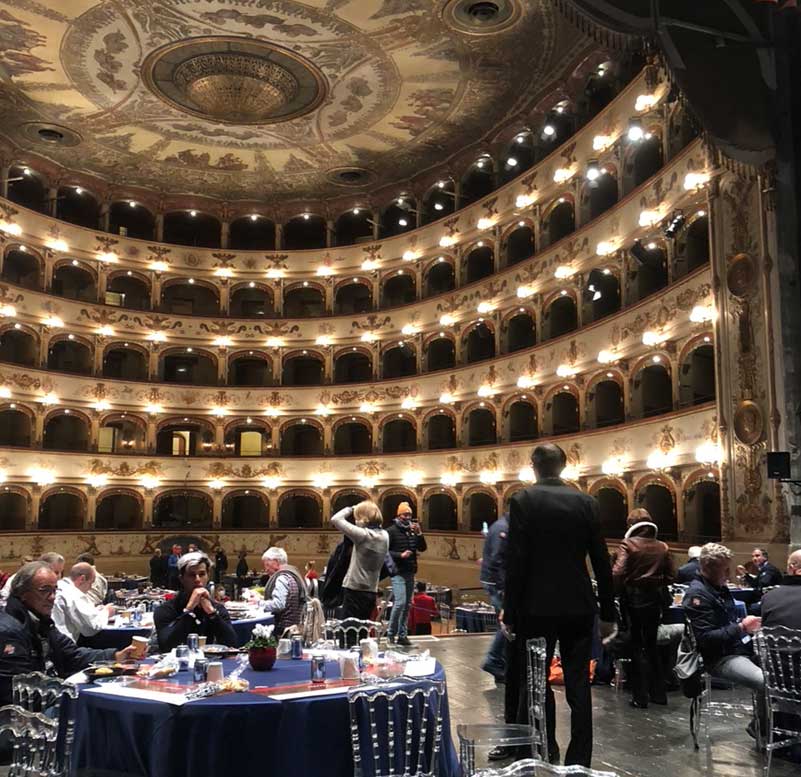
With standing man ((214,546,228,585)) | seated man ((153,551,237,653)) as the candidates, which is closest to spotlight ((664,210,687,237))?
seated man ((153,551,237,653))

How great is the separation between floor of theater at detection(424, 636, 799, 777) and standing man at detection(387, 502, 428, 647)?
1625 mm

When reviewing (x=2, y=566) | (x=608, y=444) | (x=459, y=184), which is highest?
(x=459, y=184)

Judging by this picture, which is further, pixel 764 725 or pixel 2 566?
pixel 2 566

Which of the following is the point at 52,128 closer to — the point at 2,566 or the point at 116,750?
the point at 2,566

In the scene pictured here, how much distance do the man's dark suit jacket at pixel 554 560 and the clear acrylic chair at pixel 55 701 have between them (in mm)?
2553

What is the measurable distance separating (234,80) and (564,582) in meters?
20.1

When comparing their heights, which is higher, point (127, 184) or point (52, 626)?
point (127, 184)

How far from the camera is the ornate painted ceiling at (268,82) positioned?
18938 mm

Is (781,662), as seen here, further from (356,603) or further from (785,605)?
(356,603)

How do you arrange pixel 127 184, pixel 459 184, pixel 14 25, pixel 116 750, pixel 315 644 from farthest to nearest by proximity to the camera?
pixel 127 184 → pixel 459 184 → pixel 14 25 → pixel 315 644 → pixel 116 750

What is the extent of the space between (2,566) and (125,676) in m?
21.7

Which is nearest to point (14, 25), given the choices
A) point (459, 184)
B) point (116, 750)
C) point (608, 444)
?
point (459, 184)

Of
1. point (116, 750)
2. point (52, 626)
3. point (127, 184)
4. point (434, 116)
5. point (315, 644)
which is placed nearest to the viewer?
point (116, 750)

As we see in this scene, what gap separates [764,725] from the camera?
628 cm
